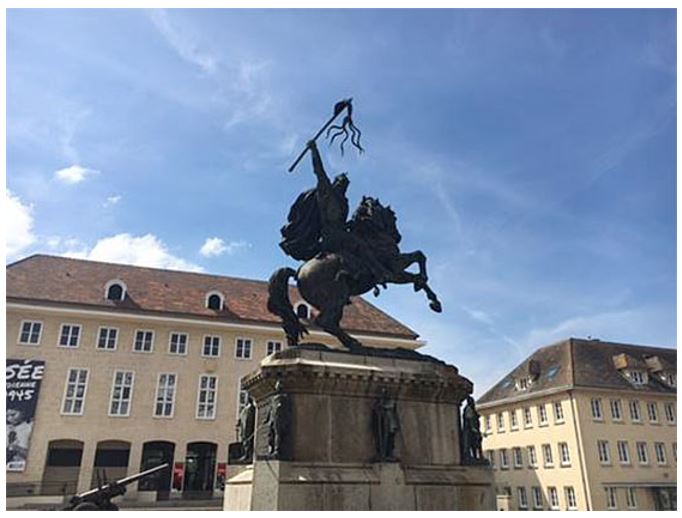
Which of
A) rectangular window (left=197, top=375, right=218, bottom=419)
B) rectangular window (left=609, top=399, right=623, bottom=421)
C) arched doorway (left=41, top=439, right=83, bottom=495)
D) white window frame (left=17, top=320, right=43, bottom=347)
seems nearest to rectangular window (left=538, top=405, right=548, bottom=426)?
rectangular window (left=609, top=399, right=623, bottom=421)

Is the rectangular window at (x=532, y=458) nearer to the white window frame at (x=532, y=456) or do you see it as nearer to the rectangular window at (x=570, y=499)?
the white window frame at (x=532, y=456)

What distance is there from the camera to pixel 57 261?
42281 mm

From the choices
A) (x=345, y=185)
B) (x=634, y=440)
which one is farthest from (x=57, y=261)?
(x=634, y=440)

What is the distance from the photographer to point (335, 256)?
10391 millimetres

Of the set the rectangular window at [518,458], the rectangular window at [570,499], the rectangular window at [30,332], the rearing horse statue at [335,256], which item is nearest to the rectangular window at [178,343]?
the rectangular window at [30,332]

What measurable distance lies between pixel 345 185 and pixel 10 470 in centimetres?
3196

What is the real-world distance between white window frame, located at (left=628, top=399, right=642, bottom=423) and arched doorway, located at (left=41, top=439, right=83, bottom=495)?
3928 cm

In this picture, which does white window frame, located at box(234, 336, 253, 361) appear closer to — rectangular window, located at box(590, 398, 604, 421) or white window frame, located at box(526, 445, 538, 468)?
white window frame, located at box(526, 445, 538, 468)

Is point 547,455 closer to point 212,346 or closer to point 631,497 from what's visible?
point 631,497

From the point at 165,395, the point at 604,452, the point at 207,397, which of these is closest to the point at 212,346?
the point at 207,397

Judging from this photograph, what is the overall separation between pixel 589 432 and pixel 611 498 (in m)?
4.51
